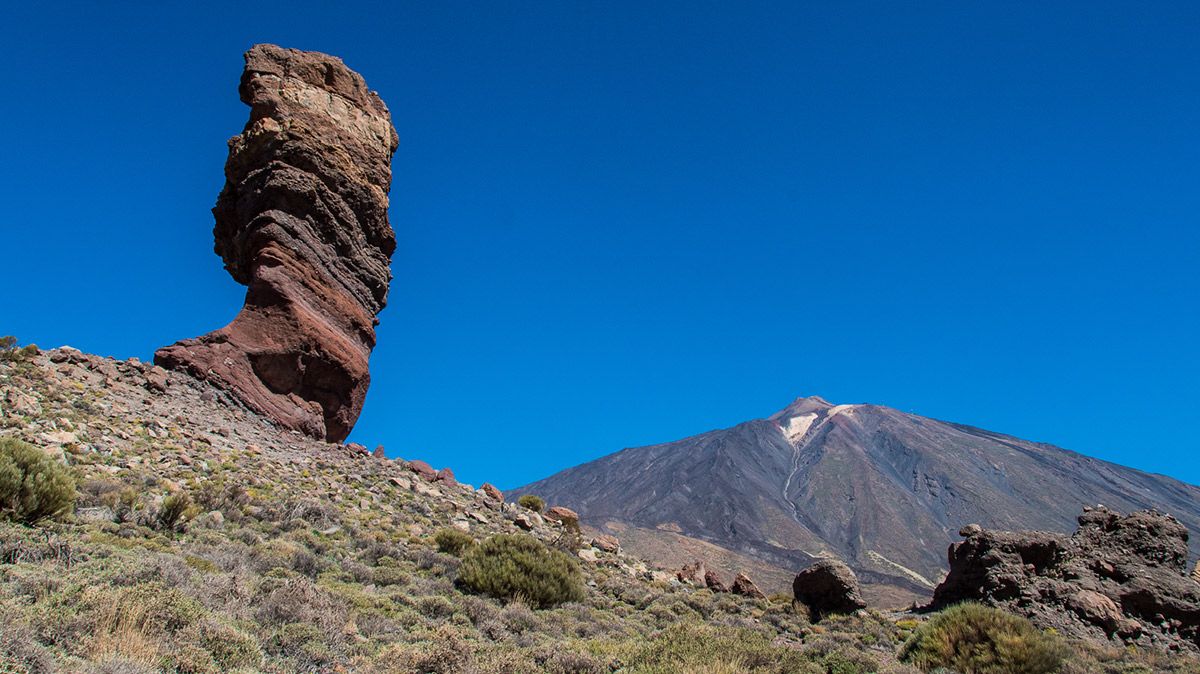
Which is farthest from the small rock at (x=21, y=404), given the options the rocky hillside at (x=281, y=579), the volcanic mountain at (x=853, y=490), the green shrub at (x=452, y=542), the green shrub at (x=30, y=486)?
the volcanic mountain at (x=853, y=490)

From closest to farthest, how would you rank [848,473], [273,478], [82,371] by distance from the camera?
[273,478] < [82,371] < [848,473]

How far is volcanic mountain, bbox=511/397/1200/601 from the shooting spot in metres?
101

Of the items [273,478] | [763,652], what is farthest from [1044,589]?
[273,478]

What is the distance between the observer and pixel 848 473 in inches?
5625

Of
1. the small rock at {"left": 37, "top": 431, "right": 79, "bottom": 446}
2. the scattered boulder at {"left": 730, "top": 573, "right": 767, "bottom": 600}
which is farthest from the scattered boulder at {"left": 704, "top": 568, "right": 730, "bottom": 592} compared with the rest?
the small rock at {"left": 37, "top": 431, "right": 79, "bottom": 446}

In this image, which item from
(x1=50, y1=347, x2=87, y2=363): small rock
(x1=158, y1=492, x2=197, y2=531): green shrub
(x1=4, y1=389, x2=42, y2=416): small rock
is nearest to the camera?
(x1=158, y1=492, x2=197, y2=531): green shrub

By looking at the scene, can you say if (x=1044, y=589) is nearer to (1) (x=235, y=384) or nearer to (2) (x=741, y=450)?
(1) (x=235, y=384)

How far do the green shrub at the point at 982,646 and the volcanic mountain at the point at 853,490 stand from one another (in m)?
55.8

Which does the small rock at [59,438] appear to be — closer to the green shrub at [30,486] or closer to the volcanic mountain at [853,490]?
the green shrub at [30,486]

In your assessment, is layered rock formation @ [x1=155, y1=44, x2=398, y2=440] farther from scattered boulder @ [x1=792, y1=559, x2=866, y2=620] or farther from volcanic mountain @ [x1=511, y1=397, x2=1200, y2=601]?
volcanic mountain @ [x1=511, y1=397, x2=1200, y2=601]

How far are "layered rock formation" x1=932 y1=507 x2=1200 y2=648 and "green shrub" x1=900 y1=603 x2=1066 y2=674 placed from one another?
3679mm

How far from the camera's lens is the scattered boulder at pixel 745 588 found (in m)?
16.1

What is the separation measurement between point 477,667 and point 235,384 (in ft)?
48.2

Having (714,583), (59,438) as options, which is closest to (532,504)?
(714,583)
